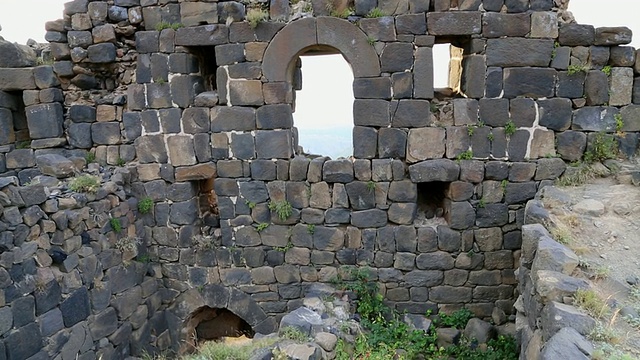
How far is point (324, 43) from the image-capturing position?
18.9 feet

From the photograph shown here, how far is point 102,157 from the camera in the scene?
6.53m

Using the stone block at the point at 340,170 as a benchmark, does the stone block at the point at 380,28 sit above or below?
above

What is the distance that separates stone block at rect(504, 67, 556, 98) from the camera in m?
5.62

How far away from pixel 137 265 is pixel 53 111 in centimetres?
259

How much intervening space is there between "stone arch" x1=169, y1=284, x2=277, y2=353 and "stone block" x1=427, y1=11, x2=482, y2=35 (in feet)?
15.3

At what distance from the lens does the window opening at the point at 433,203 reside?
617cm

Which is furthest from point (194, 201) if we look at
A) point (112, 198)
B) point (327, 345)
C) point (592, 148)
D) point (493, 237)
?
point (592, 148)

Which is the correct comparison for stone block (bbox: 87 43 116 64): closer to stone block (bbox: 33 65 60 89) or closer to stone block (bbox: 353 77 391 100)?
stone block (bbox: 33 65 60 89)

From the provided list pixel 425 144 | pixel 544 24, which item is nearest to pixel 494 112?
pixel 425 144

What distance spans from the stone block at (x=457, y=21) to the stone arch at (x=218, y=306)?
4.67 m

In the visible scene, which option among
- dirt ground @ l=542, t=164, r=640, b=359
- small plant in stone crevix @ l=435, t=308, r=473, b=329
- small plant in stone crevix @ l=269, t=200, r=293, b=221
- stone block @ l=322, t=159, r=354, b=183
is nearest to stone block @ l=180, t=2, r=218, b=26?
stone block @ l=322, t=159, r=354, b=183

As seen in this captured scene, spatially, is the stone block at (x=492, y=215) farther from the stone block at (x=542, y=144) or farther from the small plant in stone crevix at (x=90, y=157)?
the small plant in stone crevix at (x=90, y=157)

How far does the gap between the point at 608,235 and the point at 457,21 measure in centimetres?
308

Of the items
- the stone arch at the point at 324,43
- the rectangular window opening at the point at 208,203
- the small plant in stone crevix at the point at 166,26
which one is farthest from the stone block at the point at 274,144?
the small plant in stone crevix at the point at 166,26
